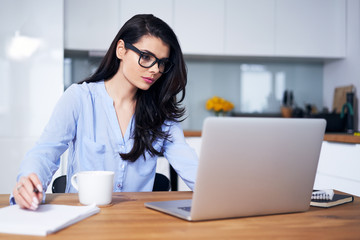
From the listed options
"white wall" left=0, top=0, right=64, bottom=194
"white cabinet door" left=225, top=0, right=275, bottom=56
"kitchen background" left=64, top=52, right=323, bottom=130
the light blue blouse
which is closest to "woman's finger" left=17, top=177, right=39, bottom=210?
the light blue blouse

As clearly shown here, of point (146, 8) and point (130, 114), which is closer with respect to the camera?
point (130, 114)

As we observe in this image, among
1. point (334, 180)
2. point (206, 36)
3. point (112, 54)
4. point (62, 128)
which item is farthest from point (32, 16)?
point (334, 180)

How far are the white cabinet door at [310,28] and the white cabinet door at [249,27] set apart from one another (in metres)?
0.09

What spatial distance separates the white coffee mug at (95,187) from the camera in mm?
1020

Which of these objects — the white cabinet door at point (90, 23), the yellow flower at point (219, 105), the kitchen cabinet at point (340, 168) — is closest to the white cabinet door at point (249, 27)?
the yellow flower at point (219, 105)

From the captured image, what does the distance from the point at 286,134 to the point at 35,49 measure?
2.74m

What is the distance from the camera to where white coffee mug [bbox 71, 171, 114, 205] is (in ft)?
3.34

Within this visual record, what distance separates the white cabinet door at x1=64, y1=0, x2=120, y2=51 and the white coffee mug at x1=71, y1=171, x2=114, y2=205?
265 centimetres

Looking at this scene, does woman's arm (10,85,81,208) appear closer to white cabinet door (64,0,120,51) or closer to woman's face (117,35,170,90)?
woman's face (117,35,170,90)

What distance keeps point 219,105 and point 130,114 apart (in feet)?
7.62

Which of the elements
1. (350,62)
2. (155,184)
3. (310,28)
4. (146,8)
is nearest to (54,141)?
(155,184)

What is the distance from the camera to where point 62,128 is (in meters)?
1.48

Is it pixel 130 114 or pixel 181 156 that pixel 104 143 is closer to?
pixel 130 114

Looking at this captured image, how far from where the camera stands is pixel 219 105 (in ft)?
13.0
